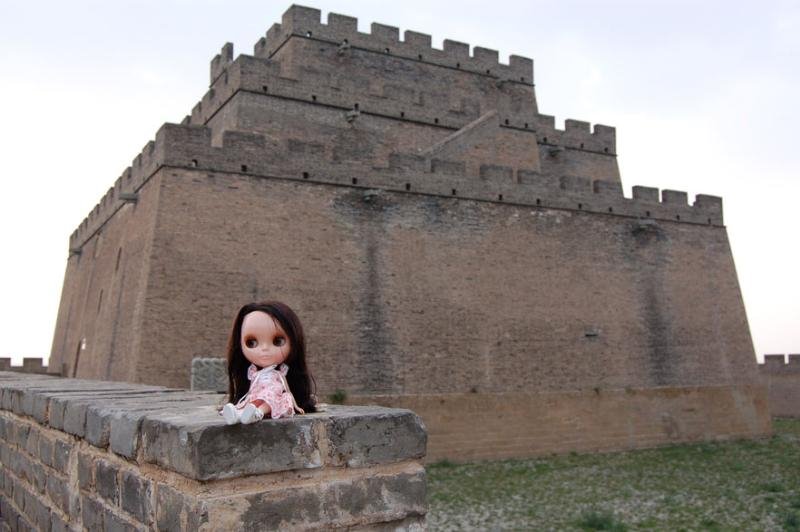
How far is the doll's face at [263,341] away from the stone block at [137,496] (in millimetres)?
622

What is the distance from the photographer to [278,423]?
8.21ft

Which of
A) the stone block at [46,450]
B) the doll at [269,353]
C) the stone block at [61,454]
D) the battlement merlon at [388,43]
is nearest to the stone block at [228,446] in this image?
the doll at [269,353]

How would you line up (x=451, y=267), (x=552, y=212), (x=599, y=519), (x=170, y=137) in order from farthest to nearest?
(x=552, y=212) → (x=451, y=267) → (x=170, y=137) → (x=599, y=519)

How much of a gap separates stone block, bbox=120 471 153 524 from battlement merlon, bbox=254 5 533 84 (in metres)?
16.7

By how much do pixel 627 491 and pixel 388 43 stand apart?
1331 centimetres

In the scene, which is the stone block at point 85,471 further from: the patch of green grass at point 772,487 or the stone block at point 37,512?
the patch of green grass at point 772,487

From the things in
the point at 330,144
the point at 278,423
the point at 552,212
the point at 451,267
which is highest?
the point at 330,144

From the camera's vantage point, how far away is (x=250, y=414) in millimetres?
2381

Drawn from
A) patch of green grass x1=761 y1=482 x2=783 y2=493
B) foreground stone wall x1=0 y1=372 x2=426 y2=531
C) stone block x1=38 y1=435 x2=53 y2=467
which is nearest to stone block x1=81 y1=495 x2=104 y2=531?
foreground stone wall x1=0 y1=372 x2=426 y2=531

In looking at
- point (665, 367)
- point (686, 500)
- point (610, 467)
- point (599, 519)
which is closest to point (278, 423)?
point (599, 519)

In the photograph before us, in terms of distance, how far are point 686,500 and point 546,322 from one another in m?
5.58

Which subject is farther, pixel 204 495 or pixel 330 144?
pixel 330 144

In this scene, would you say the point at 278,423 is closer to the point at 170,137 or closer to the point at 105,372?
the point at 170,137

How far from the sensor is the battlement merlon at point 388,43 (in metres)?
18.3
